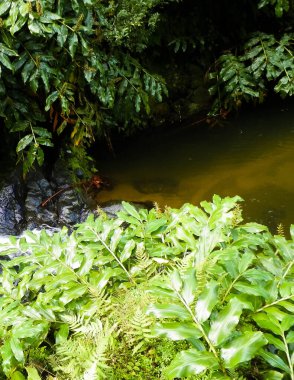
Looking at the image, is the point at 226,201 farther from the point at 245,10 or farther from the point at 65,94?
the point at 245,10

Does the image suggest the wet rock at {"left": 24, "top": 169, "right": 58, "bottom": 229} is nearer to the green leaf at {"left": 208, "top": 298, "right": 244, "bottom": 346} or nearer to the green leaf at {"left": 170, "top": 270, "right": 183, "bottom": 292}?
the green leaf at {"left": 170, "top": 270, "right": 183, "bottom": 292}

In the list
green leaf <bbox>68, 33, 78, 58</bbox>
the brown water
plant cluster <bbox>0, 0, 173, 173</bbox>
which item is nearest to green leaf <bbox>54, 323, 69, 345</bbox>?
plant cluster <bbox>0, 0, 173, 173</bbox>

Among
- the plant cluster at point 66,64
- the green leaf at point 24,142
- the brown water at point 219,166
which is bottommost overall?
the brown water at point 219,166

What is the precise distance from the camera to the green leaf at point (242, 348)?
0.90 metres

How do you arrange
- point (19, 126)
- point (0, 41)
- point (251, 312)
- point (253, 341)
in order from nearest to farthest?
point (253, 341)
point (251, 312)
point (0, 41)
point (19, 126)

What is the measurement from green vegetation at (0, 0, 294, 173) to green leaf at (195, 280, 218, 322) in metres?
2.36

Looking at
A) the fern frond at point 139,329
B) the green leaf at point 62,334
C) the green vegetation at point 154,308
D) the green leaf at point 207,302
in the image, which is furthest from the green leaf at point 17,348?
the green leaf at point 207,302

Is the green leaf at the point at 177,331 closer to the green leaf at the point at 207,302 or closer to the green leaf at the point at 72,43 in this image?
the green leaf at the point at 207,302

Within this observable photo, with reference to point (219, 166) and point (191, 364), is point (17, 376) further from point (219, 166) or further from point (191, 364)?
point (219, 166)

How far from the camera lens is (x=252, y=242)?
1.40 meters

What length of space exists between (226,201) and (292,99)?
462 cm

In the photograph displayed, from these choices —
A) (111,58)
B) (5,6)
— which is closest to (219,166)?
(111,58)

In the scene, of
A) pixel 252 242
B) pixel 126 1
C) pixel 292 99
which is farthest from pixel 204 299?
pixel 292 99

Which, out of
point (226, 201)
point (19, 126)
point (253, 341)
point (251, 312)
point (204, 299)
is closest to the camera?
point (253, 341)
